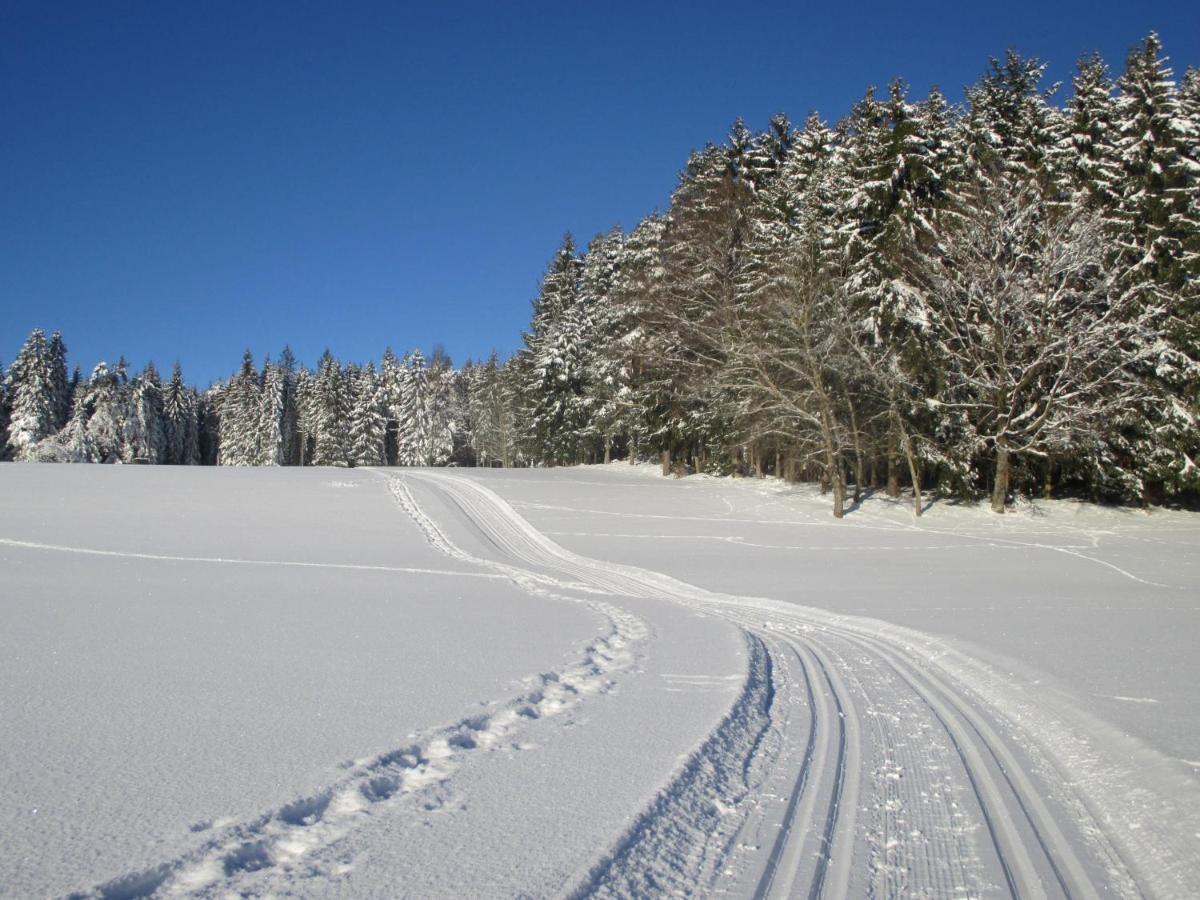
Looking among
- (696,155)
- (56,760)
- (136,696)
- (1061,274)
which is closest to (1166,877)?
(56,760)

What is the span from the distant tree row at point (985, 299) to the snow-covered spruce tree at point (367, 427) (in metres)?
42.5

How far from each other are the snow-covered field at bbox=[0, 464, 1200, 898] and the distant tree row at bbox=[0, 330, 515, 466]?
2087 inches

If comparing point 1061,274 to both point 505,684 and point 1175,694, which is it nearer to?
point 1175,694

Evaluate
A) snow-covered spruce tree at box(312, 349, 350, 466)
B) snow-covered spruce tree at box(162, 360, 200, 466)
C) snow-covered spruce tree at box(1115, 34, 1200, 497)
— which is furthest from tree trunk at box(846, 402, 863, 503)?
snow-covered spruce tree at box(162, 360, 200, 466)

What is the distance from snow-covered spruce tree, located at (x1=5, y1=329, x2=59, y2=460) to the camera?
57.6 metres

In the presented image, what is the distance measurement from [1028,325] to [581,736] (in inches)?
983

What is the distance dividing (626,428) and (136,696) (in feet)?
114

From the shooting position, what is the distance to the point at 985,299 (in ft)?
80.4

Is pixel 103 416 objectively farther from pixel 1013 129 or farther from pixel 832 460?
pixel 1013 129

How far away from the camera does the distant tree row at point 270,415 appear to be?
5912 centimetres

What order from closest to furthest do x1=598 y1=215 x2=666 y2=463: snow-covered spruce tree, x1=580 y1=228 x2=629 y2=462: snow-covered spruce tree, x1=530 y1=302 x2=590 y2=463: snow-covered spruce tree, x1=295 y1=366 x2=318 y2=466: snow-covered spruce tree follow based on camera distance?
1. x1=598 y1=215 x2=666 y2=463: snow-covered spruce tree
2. x1=580 y1=228 x2=629 y2=462: snow-covered spruce tree
3. x1=530 y1=302 x2=590 y2=463: snow-covered spruce tree
4. x1=295 y1=366 x2=318 y2=466: snow-covered spruce tree

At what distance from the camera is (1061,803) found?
429cm

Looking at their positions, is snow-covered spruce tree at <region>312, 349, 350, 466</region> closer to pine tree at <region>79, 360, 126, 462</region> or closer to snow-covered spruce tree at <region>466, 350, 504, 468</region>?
snow-covered spruce tree at <region>466, 350, 504, 468</region>

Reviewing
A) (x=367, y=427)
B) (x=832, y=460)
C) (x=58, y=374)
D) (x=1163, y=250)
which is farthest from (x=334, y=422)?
(x=1163, y=250)
